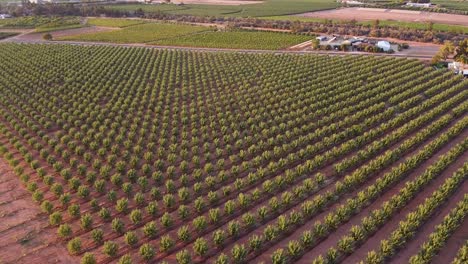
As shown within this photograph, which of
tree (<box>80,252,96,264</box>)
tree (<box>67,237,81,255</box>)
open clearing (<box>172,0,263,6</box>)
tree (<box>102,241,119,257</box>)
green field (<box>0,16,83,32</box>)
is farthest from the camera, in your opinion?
open clearing (<box>172,0,263,6</box>)

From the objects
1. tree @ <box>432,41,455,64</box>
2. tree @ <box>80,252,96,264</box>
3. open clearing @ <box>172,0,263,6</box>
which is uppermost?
open clearing @ <box>172,0,263,6</box>

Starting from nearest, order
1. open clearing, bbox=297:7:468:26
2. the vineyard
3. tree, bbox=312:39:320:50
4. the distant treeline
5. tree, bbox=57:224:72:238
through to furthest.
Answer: the vineyard < tree, bbox=57:224:72:238 < tree, bbox=312:39:320:50 < the distant treeline < open clearing, bbox=297:7:468:26

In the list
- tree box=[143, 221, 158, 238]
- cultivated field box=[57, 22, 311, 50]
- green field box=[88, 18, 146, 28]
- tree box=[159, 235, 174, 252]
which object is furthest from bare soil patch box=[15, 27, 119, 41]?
tree box=[159, 235, 174, 252]

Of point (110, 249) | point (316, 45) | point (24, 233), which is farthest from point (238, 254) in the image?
point (316, 45)

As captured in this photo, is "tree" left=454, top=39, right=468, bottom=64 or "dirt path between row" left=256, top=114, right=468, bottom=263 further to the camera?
"tree" left=454, top=39, right=468, bottom=64

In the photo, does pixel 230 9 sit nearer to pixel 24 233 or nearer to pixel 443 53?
pixel 443 53

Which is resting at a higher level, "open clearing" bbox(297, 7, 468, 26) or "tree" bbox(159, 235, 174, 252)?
"open clearing" bbox(297, 7, 468, 26)

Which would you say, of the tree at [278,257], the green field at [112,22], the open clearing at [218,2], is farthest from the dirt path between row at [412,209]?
the open clearing at [218,2]

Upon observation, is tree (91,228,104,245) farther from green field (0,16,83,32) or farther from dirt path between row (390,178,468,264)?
green field (0,16,83,32)

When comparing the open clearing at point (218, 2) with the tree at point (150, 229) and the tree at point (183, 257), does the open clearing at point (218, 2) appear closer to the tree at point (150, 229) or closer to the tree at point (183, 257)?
the tree at point (150, 229)
